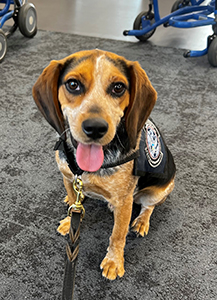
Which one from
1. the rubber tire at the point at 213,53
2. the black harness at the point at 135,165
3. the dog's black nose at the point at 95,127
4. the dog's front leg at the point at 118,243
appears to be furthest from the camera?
the rubber tire at the point at 213,53

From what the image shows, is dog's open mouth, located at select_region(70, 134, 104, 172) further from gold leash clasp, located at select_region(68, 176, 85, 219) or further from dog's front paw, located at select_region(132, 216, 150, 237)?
dog's front paw, located at select_region(132, 216, 150, 237)

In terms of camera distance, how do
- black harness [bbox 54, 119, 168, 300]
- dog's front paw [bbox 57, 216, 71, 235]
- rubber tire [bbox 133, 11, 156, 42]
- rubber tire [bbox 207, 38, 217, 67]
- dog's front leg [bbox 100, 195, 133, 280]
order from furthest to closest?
1. rubber tire [bbox 133, 11, 156, 42]
2. rubber tire [bbox 207, 38, 217, 67]
3. dog's front paw [bbox 57, 216, 71, 235]
4. dog's front leg [bbox 100, 195, 133, 280]
5. black harness [bbox 54, 119, 168, 300]

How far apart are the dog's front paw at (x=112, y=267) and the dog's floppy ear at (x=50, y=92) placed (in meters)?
0.78

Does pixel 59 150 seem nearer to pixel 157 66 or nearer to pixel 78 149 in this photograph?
pixel 78 149

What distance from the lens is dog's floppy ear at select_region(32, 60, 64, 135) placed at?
1.22 metres

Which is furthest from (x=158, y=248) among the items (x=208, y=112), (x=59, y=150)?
(x=208, y=112)

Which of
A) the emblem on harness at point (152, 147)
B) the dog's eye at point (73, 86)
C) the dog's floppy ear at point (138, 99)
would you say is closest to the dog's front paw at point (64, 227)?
the emblem on harness at point (152, 147)

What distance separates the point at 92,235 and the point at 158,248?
15.3 inches

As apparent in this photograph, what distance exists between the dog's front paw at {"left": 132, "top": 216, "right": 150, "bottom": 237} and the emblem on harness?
425 mm

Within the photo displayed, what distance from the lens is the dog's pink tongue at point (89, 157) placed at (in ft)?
3.94

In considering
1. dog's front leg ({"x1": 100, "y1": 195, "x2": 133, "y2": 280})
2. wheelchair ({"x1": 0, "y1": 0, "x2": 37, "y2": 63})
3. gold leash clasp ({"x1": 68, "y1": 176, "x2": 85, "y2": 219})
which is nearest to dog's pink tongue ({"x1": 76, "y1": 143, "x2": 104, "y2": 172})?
gold leash clasp ({"x1": 68, "y1": 176, "x2": 85, "y2": 219})

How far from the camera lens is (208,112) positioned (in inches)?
112

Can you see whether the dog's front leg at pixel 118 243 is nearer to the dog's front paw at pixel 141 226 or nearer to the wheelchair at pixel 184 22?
the dog's front paw at pixel 141 226

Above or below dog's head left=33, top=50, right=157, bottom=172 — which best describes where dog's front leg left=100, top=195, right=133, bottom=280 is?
below
